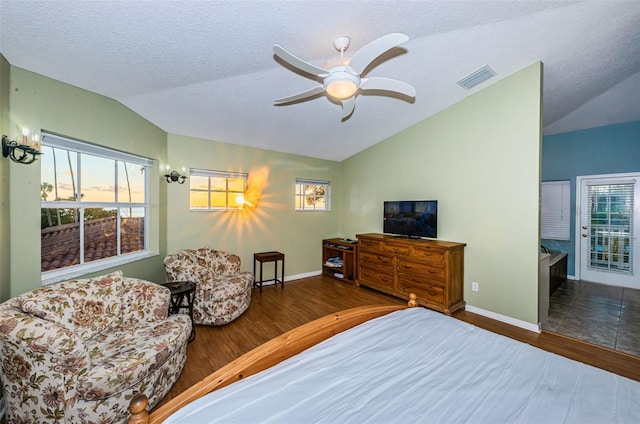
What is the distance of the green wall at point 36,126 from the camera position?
6.17 ft

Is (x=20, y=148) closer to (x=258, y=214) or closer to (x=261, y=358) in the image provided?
(x=261, y=358)

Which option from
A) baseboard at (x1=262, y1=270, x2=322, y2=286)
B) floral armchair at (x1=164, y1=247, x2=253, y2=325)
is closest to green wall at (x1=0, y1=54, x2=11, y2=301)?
floral armchair at (x1=164, y1=247, x2=253, y2=325)

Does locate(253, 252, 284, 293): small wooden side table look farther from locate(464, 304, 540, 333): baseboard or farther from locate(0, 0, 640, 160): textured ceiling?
locate(464, 304, 540, 333): baseboard

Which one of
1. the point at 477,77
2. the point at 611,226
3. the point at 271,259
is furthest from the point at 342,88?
the point at 611,226

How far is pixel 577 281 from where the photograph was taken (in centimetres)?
451

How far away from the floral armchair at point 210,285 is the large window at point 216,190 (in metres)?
0.81

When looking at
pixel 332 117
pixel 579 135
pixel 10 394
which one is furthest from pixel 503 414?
pixel 579 135

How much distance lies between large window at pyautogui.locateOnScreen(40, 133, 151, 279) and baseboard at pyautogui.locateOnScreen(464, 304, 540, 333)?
14.5 feet

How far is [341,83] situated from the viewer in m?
1.87

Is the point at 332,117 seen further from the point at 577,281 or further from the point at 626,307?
the point at 577,281

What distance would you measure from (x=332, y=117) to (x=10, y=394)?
3771 millimetres

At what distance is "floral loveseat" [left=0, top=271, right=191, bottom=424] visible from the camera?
1414 mm

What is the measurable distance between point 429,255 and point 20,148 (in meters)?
4.05

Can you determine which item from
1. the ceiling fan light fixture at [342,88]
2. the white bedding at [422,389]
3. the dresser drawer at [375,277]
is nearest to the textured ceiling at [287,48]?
the ceiling fan light fixture at [342,88]
